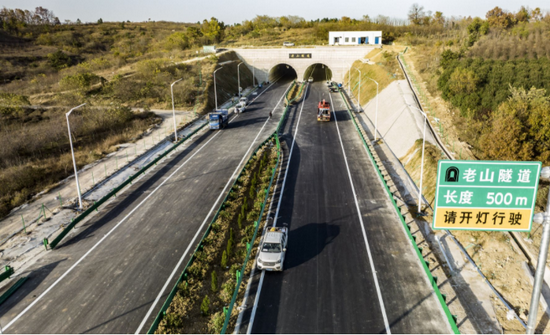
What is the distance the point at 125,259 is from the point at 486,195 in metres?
20.1

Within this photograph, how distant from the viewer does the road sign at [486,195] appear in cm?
1180

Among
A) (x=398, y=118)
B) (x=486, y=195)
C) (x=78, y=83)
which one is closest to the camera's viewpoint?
(x=486, y=195)

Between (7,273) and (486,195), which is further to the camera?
→ (7,273)

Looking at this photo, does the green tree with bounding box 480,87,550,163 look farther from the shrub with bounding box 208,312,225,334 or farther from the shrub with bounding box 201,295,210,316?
the shrub with bounding box 201,295,210,316

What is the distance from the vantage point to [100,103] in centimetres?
6116

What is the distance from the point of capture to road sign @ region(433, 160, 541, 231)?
1180 centimetres

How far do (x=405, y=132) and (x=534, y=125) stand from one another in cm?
1342

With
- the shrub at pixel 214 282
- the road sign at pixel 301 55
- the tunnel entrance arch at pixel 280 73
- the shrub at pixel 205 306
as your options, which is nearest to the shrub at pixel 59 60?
the tunnel entrance arch at pixel 280 73

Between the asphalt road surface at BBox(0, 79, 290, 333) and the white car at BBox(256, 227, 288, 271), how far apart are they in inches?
200

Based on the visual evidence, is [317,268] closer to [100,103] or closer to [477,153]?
[477,153]

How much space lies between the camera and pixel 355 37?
103438 millimetres

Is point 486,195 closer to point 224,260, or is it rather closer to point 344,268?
point 344,268

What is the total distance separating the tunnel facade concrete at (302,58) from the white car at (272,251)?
8137cm

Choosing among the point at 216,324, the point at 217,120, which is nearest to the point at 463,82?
the point at 217,120
